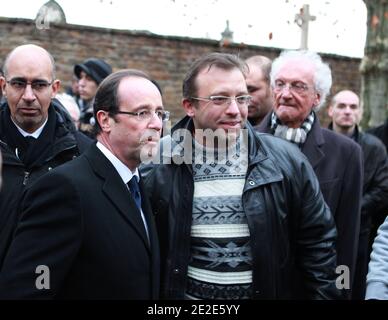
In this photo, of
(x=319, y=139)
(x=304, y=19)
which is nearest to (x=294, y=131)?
(x=319, y=139)

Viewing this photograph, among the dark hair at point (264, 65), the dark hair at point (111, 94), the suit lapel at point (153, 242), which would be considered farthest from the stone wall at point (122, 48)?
the suit lapel at point (153, 242)

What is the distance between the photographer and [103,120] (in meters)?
2.91

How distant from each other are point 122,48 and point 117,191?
764 cm

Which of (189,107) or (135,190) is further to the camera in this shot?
(189,107)

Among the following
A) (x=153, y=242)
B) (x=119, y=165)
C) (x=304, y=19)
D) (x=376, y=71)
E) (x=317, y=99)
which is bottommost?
(x=153, y=242)

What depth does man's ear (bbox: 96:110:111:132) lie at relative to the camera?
288 cm

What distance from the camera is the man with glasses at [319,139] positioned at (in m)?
3.71

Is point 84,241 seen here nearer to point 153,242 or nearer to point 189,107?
point 153,242

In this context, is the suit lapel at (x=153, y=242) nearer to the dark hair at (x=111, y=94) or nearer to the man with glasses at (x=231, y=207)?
the man with glasses at (x=231, y=207)

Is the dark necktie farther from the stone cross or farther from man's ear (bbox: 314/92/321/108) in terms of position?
the stone cross

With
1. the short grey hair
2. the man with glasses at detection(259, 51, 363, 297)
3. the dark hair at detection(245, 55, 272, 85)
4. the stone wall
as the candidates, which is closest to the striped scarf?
the man with glasses at detection(259, 51, 363, 297)
